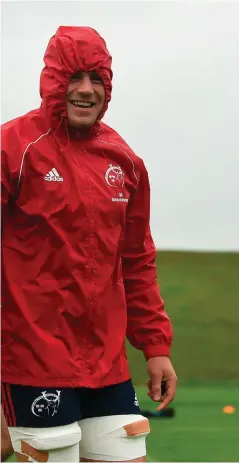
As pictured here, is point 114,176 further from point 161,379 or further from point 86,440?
point 86,440

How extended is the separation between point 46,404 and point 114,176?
59 centimetres

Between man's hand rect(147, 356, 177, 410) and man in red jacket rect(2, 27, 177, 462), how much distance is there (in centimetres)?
9

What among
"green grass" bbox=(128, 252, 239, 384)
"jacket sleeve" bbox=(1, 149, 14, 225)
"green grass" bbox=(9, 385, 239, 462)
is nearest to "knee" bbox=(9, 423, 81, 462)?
"jacket sleeve" bbox=(1, 149, 14, 225)

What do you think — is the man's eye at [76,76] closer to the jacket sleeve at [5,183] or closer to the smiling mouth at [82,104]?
the smiling mouth at [82,104]

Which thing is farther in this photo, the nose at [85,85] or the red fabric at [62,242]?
the nose at [85,85]

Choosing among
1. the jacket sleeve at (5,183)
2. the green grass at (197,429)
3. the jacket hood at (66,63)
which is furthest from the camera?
the green grass at (197,429)

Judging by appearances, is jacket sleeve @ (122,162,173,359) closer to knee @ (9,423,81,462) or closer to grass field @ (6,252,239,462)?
knee @ (9,423,81,462)

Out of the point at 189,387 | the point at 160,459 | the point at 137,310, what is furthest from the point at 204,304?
the point at 137,310

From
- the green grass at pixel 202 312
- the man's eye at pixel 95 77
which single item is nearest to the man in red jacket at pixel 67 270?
the man's eye at pixel 95 77

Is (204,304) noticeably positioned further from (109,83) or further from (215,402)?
(109,83)

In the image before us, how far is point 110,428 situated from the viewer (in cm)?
246

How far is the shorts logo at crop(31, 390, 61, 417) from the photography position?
233 centimetres

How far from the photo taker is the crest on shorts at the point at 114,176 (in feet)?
8.16

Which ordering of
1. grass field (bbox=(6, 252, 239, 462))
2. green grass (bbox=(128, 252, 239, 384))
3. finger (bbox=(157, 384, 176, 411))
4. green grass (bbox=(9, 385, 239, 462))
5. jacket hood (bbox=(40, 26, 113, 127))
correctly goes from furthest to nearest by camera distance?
green grass (bbox=(128, 252, 239, 384)), grass field (bbox=(6, 252, 239, 462)), green grass (bbox=(9, 385, 239, 462)), finger (bbox=(157, 384, 176, 411)), jacket hood (bbox=(40, 26, 113, 127))
